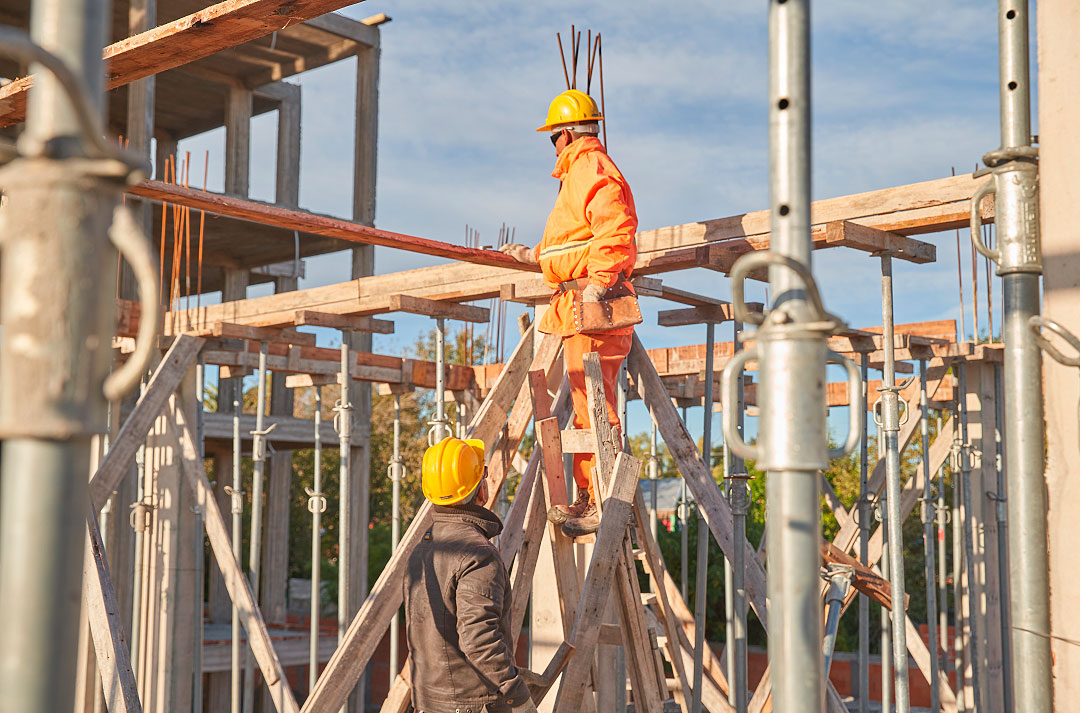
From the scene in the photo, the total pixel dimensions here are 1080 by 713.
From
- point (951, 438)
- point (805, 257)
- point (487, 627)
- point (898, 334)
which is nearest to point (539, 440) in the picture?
point (487, 627)

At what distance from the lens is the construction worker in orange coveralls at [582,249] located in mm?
5461

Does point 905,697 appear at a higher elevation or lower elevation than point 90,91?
lower

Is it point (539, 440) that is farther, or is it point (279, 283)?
point (279, 283)

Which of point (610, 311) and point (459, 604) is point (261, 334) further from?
point (459, 604)

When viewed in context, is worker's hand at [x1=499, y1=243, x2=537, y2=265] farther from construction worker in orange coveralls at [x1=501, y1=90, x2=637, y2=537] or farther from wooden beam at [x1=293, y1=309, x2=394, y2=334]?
wooden beam at [x1=293, y1=309, x2=394, y2=334]

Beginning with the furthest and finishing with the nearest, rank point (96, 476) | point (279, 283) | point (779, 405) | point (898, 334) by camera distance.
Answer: point (279, 283)
point (898, 334)
point (96, 476)
point (779, 405)

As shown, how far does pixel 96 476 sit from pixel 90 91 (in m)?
6.28

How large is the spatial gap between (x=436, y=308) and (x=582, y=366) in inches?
81.9

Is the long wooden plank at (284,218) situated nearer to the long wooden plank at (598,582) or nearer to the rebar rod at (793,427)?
the long wooden plank at (598,582)

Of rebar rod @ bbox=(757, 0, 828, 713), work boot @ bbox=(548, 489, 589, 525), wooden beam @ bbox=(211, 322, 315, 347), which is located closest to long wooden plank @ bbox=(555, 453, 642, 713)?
work boot @ bbox=(548, 489, 589, 525)

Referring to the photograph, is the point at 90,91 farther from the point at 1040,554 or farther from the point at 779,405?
the point at 1040,554

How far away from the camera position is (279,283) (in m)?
17.6

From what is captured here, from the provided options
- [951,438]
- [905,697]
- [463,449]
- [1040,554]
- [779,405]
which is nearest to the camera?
[779,405]

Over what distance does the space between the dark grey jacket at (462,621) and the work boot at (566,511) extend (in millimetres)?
1036
